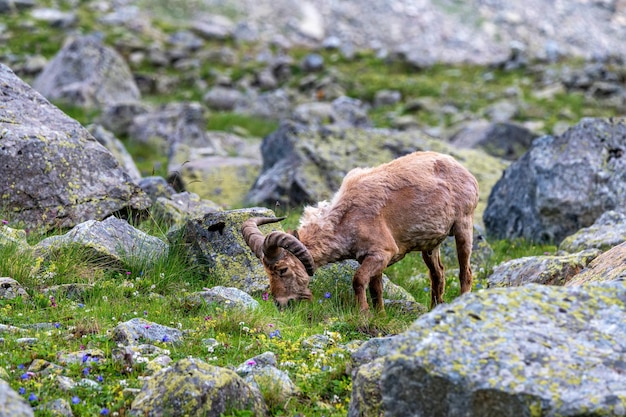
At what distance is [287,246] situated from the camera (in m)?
9.37

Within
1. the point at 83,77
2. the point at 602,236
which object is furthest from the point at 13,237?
the point at 83,77

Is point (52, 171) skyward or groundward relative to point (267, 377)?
groundward

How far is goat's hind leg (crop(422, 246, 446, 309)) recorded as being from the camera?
11.1 meters

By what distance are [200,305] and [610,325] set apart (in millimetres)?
4645

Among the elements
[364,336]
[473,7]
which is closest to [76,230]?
[364,336]

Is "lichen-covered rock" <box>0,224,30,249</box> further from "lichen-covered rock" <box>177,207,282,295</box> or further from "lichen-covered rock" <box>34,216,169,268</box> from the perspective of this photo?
"lichen-covered rock" <box>177,207,282,295</box>

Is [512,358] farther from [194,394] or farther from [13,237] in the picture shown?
[13,237]

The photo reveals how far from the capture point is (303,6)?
50.6 metres

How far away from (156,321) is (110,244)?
1.98 meters

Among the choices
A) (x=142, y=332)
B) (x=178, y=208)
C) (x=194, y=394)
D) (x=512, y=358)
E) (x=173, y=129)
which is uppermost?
(x=512, y=358)

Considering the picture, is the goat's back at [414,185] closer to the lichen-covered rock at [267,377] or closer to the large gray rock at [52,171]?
the large gray rock at [52,171]

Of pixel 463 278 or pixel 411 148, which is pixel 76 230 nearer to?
pixel 463 278

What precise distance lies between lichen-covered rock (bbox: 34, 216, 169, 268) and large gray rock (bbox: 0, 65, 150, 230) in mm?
1034

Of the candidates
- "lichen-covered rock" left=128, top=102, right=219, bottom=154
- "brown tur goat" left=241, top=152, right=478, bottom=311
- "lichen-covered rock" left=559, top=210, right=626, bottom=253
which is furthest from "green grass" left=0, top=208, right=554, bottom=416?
"lichen-covered rock" left=128, top=102, right=219, bottom=154
